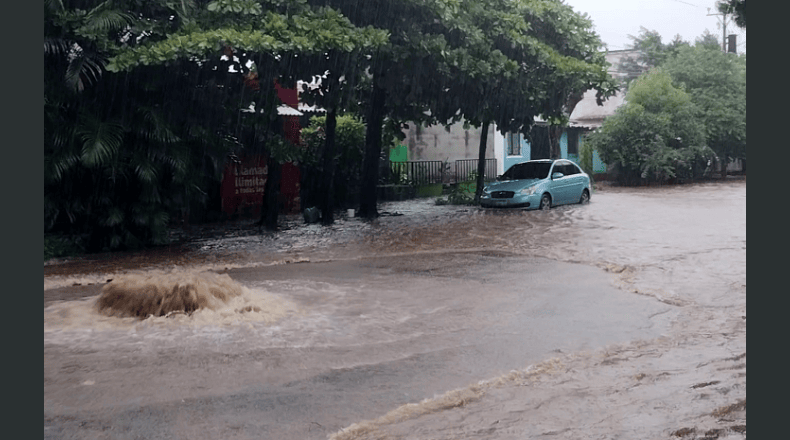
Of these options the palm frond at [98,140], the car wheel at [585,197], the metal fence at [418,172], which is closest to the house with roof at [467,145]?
the metal fence at [418,172]

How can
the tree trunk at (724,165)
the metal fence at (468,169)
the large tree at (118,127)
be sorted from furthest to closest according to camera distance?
the tree trunk at (724,165)
the metal fence at (468,169)
the large tree at (118,127)

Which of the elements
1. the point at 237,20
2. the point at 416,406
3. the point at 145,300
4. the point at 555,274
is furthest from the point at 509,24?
the point at 416,406

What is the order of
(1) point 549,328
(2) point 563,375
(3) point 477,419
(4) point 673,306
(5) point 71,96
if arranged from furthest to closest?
(5) point 71,96
(4) point 673,306
(1) point 549,328
(2) point 563,375
(3) point 477,419

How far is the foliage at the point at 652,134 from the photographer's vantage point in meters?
33.2

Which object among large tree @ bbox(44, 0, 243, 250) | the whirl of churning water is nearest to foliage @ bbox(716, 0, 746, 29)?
the whirl of churning water

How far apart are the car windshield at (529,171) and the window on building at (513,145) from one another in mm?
11364

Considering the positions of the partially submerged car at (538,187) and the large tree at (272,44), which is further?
the partially submerged car at (538,187)

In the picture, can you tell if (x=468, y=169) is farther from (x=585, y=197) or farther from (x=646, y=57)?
(x=646, y=57)

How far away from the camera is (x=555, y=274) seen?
440 inches

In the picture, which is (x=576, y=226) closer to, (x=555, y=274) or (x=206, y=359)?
(x=555, y=274)

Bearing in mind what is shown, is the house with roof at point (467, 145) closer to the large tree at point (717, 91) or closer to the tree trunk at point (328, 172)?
the large tree at point (717, 91)

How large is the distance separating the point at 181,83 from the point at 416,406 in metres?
10.4

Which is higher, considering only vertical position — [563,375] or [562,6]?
[562,6]

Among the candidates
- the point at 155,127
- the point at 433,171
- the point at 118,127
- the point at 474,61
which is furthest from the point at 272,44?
the point at 433,171
